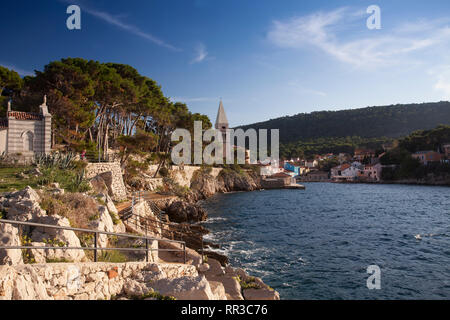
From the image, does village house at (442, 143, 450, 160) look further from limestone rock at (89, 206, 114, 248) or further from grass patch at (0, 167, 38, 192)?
grass patch at (0, 167, 38, 192)

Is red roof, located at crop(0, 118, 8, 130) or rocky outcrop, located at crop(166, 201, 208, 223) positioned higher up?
red roof, located at crop(0, 118, 8, 130)

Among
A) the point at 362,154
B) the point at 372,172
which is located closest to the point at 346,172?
the point at 372,172

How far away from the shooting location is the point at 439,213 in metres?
24.3

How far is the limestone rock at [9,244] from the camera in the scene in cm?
401

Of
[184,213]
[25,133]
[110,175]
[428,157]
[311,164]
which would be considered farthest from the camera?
[311,164]

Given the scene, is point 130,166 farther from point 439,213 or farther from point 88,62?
point 439,213

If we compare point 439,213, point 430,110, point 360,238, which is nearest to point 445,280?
point 360,238

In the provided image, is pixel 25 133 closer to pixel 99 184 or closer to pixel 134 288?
pixel 99 184

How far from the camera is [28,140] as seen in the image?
17.2 metres

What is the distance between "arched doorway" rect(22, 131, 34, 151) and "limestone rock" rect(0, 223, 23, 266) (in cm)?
1510

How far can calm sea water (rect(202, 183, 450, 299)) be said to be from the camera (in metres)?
9.68

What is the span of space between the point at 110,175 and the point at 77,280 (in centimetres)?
1392
